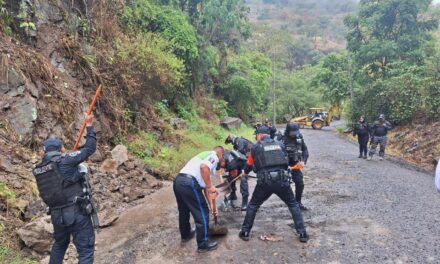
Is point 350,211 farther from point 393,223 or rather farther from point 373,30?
point 373,30

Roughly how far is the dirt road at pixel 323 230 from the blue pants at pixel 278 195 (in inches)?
11.3

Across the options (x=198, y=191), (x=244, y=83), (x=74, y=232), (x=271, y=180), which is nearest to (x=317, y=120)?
(x=244, y=83)

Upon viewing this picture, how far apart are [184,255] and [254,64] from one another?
2514 cm

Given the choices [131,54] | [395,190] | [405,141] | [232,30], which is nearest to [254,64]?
[232,30]

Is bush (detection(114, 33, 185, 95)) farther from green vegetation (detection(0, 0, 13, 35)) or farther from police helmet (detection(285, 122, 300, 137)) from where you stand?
police helmet (detection(285, 122, 300, 137))

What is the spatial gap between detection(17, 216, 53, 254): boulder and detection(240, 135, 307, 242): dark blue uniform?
296cm

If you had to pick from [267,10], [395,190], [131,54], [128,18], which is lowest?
[395,190]

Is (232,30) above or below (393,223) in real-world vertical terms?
above

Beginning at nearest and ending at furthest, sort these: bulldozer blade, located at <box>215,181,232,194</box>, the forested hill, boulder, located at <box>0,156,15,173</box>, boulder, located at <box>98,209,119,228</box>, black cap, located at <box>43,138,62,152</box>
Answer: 1. black cap, located at <box>43,138,62,152</box>
2. boulder, located at <box>0,156,15,173</box>
3. boulder, located at <box>98,209,119,228</box>
4. bulldozer blade, located at <box>215,181,232,194</box>
5. the forested hill

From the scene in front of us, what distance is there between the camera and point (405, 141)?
15.2 metres

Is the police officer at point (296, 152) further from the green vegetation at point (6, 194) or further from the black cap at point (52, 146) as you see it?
the green vegetation at point (6, 194)

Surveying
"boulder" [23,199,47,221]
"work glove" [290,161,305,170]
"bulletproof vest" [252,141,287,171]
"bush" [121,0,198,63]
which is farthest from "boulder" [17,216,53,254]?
"bush" [121,0,198,63]

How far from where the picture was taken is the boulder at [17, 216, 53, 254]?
16.8 feet

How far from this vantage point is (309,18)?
119 metres
